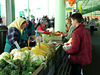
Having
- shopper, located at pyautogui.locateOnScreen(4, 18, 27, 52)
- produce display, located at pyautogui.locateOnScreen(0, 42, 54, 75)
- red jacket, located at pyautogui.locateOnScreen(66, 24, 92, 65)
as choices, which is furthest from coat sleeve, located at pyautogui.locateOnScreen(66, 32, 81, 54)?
shopper, located at pyautogui.locateOnScreen(4, 18, 27, 52)

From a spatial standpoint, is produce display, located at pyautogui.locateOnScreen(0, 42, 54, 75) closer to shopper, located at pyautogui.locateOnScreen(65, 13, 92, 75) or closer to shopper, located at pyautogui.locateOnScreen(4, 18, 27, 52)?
shopper, located at pyautogui.locateOnScreen(65, 13, 92, 75)

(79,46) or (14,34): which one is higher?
(14,34)

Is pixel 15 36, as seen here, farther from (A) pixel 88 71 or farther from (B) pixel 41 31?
(A) pixel 88 71

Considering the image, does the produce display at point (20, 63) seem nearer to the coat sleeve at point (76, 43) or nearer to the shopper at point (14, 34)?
the coat sleeve at point (76, 43)

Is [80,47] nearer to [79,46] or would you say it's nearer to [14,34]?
[79,46]

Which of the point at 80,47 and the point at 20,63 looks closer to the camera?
the point at 20,63

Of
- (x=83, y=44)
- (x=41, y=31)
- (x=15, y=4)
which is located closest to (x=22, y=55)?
(x=83, y=44)

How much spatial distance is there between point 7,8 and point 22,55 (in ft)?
19.4

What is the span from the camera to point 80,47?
259cm

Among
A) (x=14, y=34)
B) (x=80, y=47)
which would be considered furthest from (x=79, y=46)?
(x=14, y=34)

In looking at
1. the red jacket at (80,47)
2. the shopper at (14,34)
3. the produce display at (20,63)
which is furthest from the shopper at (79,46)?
the shopper at (14,34)

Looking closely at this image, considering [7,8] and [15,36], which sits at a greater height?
[7,8]

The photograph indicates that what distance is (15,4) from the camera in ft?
24.6

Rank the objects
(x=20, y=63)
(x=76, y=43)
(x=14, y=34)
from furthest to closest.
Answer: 1. (x=14, y=34)
2. (x=76, y=43)
3. (x=20, y=63)
